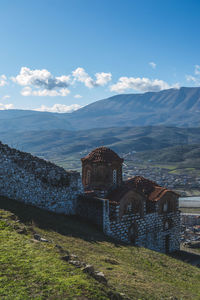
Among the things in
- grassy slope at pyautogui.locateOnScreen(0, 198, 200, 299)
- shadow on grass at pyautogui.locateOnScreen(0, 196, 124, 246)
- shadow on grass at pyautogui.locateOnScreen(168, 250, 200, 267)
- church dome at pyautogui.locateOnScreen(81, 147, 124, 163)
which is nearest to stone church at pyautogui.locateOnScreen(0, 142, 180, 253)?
church dome at pyautogui.locateOnScreen(81, 147, 124, 163)

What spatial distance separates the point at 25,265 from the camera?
9.13 metres

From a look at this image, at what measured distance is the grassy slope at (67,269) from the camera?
7.88m

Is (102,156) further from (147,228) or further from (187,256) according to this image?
(187,256)

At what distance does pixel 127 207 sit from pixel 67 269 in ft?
54.8

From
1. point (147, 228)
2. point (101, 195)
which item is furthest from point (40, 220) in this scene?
point (147, 228)

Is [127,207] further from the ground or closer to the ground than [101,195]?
closer to the ground

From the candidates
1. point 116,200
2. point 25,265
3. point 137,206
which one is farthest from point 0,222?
point 137,206

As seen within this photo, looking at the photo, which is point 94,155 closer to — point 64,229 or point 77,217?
point 77,217

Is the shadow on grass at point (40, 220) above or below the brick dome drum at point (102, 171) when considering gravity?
below

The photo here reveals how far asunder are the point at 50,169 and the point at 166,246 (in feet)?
51.6

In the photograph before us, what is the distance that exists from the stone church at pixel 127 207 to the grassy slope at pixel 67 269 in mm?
4415

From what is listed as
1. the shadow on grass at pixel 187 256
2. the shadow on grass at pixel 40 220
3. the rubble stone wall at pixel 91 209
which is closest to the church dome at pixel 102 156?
the rubble stone wall at pixel 91 209

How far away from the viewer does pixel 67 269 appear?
929cm

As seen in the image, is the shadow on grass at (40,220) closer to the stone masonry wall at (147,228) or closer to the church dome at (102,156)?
the stone masonry wall at (147,228)
